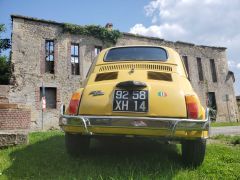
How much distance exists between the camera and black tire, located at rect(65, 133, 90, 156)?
12.2 feet

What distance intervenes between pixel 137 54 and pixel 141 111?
1452 millimetres

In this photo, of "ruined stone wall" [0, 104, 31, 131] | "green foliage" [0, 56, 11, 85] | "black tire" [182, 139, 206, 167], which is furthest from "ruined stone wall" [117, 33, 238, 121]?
"black tire" [182, 139, 206, 167]

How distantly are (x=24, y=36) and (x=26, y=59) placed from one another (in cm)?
160

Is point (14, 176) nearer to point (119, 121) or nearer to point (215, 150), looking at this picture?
point (119, 121)

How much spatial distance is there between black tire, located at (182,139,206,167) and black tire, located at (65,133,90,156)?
1.42 metres

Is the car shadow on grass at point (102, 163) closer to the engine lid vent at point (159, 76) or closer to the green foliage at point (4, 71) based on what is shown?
the engine lid vent at point (159, 76)

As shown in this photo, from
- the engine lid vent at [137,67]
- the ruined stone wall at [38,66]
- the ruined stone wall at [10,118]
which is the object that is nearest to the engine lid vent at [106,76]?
the engine lid vent at [137,67]

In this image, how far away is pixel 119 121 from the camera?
309 centimetres

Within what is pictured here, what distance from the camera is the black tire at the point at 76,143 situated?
12.2 feet

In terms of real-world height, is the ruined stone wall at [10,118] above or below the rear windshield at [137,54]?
below

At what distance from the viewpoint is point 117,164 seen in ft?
11.6

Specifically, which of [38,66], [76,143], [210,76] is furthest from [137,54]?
[210,76]

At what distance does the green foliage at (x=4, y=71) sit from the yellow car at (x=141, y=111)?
14.8m

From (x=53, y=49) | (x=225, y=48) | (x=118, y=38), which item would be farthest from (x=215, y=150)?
(x=225, y=48)
